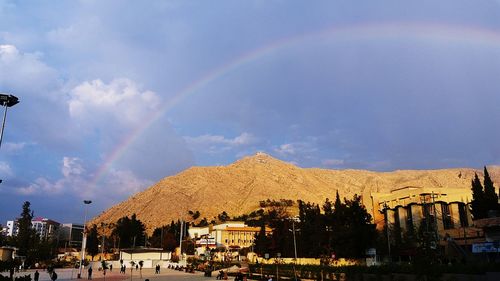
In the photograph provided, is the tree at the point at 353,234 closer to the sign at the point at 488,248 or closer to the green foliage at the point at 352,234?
the green foliage at the point at 352,234

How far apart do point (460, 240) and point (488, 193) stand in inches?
535

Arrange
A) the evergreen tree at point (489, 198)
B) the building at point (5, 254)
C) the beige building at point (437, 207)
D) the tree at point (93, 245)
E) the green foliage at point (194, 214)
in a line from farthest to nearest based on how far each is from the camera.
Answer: the green foliage at point (194, 214)
the tree at point (93, 245)
the beige building at point (437, 207)
the evergreen tree at point (489, 198)
the building at point (5, 254)

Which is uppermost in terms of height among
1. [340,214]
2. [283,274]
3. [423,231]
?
[340,214]

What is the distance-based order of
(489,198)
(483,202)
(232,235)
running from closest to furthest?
1. (483,202)
2. (489,198)
3. (232,235)

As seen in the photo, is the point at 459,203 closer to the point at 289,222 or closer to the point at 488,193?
the point at 488,193

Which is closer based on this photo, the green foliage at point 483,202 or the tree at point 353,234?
the tree at point 353,234

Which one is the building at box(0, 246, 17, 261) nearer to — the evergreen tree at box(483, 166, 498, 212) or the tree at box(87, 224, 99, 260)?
the evergreen tree at box(483, 166, 498, 212)

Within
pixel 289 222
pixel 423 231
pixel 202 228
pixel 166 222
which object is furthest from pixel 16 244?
pixel 166 222

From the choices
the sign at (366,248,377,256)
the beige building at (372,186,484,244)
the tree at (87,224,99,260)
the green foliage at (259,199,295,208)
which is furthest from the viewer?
the green foliage at (259,199,295,208)

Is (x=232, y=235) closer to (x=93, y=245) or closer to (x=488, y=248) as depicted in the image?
(x=93, y=245)

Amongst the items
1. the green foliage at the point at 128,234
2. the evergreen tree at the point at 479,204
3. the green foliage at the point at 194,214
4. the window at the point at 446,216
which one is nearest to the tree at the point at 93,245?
the green foliage at the point at 128,234

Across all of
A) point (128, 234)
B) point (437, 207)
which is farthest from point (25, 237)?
point (437, 207)

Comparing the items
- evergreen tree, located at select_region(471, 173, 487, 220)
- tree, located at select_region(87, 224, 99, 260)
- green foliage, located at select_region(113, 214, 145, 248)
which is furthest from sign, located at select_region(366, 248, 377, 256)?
tree, located at select_region(87, 224, 99, 260)

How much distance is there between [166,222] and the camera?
189 metres
